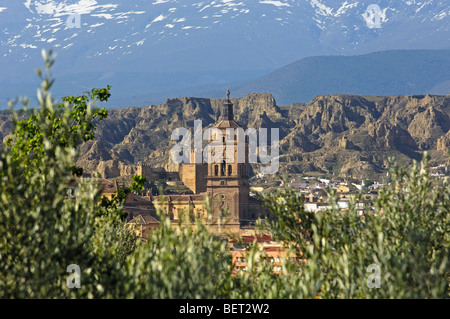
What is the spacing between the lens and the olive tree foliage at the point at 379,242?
20.8 m

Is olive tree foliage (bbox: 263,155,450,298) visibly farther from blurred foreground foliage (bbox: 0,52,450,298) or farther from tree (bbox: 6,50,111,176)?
tree (bbox: 6,50,111,176)

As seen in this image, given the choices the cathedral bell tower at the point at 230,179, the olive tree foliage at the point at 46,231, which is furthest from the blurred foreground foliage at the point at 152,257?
the cathedral bell tower at the point at 230,179

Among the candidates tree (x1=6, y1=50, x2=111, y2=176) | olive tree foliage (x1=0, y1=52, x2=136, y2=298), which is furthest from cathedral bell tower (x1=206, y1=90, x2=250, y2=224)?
olive tree foliage (x1=0, y1=52, x2=136, y2=298)

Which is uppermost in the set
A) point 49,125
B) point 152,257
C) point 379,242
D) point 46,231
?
point 49,125

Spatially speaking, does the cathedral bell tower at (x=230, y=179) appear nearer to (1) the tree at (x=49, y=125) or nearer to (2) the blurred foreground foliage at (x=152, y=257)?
(1) the tree at (x=49, y=125)

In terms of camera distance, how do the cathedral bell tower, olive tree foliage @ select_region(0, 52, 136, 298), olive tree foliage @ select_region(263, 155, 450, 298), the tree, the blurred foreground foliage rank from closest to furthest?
the blurred foreground foliage → olive tree foliage @ select_region(0, 52, 136, 298) → olive tree foliage @ select_region(263, 155, 450, 298) → the tree → the cathedral bell tower

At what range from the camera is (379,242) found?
21.4 m

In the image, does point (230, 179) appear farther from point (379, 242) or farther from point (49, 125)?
point (379, 242)

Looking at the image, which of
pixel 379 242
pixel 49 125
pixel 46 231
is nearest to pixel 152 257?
pixel 46 231

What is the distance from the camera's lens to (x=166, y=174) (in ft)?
623

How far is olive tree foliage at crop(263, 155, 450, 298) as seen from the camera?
68.2 ft

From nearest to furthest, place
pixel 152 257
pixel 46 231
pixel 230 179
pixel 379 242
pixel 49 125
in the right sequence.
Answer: pixel 46 231
pixel 379 242
pixel 152 257
pixel 49 125
pixel 230 179

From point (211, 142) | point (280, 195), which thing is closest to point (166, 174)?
point (211, 142)
